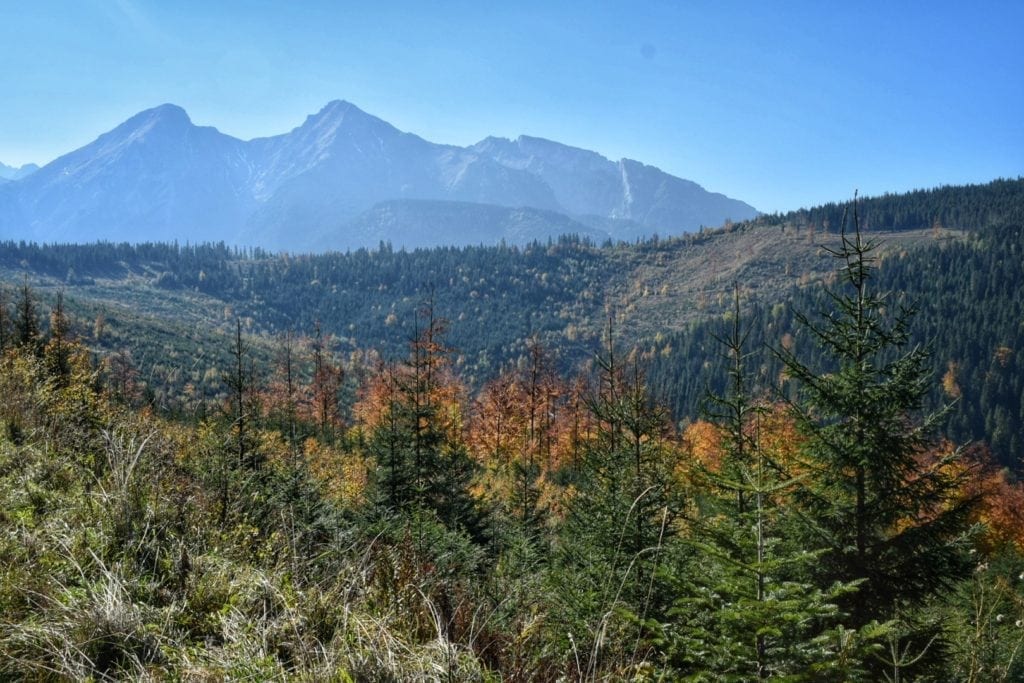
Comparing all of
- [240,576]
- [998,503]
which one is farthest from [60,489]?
[998,503]

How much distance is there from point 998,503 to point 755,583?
54.9 metres

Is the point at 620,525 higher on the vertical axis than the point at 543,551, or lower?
higher

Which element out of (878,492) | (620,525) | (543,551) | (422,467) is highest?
(878,492)

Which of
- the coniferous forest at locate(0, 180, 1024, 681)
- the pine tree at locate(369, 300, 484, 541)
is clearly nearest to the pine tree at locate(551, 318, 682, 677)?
the coniferous forest at locate(0, 180, 1024, 681)

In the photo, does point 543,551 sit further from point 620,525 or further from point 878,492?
point 878,492

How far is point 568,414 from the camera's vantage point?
47.5 m

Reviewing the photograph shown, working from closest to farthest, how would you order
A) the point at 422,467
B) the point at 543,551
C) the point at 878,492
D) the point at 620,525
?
the point at 878,492 → the point at 620,525 → the point at 543,551 → the point at 422,467

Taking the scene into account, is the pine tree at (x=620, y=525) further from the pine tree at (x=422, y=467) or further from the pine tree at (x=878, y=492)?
the pine tree at (x=422, y=467)

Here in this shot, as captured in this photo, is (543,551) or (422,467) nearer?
(543,551)

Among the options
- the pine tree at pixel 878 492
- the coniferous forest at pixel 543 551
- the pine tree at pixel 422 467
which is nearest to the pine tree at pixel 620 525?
the coniferous forest at pixel 543 551

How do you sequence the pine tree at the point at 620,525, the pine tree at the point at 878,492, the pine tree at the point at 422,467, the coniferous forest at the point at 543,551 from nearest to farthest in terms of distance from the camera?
the coniferous forest at the point at 543,551
the pine tree at the point at 620,525
the pine tree at the point at 878,492
the pine tree at the point at 422,467

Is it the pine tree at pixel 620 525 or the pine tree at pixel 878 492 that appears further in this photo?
the pine tree at pixel 878 492

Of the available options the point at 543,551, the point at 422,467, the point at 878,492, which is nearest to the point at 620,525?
the point at 878,492

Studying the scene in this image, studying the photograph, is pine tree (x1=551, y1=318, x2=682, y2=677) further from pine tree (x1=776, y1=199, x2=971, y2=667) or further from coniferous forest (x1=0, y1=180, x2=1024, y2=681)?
pine tree (x1=776, y1=199, x2=971, y2=667)
